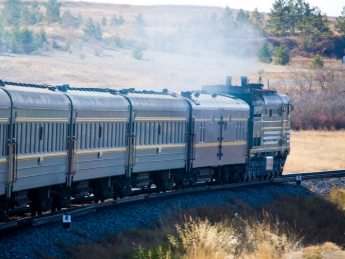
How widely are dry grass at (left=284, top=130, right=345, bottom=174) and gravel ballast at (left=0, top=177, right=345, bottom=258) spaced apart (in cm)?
873

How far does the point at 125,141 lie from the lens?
15.6 meters

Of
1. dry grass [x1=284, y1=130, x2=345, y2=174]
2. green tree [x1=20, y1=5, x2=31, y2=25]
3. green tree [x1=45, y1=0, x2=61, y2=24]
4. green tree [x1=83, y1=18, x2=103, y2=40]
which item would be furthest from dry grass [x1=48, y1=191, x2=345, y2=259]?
green tree [x1=45, y1=0, x2=61, y2=24]

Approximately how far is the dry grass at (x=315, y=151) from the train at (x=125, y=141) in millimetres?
7093

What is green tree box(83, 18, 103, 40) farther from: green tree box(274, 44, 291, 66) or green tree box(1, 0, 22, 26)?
green tree box(274, 44, 291, 66)

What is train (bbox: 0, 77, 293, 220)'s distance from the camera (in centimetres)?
1178

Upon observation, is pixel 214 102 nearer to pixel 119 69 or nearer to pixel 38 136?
pixel 38 136

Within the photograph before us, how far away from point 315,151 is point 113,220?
28437mm

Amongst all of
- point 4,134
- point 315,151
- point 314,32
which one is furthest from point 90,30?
point 4,134

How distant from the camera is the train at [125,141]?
11781 mm

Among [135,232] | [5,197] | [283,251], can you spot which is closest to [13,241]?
[5,197]

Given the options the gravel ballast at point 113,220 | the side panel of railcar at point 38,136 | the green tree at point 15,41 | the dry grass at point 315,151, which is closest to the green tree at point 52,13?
the green tree at point 15,41

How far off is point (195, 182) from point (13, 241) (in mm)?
10281

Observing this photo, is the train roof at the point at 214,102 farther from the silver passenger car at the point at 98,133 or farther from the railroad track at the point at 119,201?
the silver passenger car at the point at 98,133

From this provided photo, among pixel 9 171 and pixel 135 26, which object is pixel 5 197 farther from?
pixel 135 26
